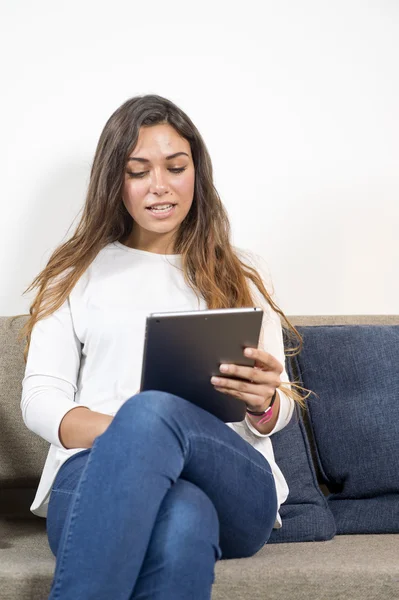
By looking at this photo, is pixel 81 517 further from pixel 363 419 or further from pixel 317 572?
pixel 363 419

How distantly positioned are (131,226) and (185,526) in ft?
2.79

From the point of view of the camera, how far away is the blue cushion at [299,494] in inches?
64.6

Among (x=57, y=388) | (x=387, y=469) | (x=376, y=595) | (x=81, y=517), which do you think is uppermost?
(x=57, y=388)

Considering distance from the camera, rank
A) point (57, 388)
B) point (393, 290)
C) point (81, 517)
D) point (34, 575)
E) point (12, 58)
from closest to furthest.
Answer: point (81, 517) < point (34, 575) < point (57, 388) < point (12, 58) < point (393, 290)

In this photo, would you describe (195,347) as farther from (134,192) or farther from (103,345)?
(134,192)

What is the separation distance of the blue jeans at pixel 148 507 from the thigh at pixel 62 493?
0.56 ft

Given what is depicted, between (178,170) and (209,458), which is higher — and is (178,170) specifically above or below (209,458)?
above

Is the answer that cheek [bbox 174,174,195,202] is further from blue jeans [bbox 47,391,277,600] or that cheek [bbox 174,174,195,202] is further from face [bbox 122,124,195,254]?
blue jeans [bbox 47,391,277,600]

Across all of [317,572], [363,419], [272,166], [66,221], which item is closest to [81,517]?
[317,572]

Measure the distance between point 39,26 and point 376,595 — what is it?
1.57 meters

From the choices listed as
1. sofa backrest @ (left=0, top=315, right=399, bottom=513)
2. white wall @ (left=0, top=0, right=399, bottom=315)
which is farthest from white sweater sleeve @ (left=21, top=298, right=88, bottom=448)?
white wall @ (left=0, top=0, right=399, bottom=315)

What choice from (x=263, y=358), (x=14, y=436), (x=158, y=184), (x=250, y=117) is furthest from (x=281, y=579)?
(x=250, y=117)

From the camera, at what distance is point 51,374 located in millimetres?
1583

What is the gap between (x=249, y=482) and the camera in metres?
1.33
